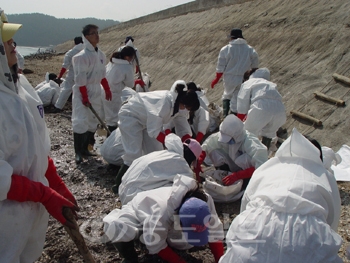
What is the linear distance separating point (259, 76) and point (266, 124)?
0.69 metres

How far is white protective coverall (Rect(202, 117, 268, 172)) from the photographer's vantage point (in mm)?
3504

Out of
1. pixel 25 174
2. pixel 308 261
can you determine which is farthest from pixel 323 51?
pixel 25 174

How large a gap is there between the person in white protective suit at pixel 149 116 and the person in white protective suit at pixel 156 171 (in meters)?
0.58

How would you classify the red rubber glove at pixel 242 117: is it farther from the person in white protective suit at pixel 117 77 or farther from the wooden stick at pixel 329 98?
the person in white protective suit at pixel 117 77

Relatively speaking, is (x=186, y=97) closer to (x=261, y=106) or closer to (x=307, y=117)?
(x=261, y=106)

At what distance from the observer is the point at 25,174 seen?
1.68 metres

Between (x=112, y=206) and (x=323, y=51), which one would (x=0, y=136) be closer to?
(x=112, y=206)

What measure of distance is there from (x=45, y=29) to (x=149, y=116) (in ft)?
186

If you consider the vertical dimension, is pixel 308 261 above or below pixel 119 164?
above

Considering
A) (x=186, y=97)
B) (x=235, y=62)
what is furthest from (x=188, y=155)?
(x=235, y=62)

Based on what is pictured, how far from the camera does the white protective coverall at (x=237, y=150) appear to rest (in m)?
3.50

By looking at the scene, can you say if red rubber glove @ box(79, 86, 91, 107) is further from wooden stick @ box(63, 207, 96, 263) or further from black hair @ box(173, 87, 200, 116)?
wooden stick @ box(63, 207, 96, 263)

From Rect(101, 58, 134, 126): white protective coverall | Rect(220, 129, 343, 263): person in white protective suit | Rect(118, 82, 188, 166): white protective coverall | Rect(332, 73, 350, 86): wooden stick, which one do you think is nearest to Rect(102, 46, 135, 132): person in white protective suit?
Rect(101, 58, 134, 126): white protective coverall

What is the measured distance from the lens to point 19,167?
5.35ft
